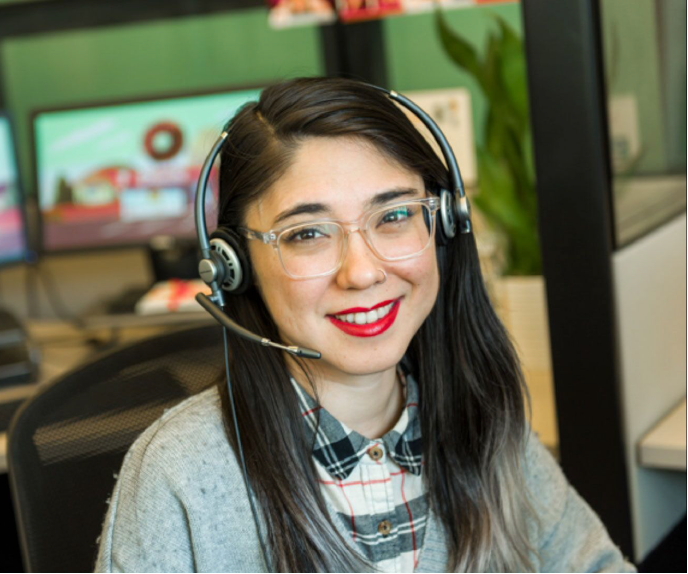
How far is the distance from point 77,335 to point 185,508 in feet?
4.68

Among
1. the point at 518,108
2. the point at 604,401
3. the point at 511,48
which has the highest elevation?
the point at 511,48

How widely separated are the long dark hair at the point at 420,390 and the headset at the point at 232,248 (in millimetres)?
19

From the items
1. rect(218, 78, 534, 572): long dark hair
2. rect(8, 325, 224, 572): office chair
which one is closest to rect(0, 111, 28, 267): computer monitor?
rect(8, 325, 224, 572): office chair

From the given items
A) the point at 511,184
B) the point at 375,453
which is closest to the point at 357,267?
the point at 375,453

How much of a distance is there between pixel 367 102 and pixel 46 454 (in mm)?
529

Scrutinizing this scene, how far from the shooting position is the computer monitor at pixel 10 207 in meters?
2.21

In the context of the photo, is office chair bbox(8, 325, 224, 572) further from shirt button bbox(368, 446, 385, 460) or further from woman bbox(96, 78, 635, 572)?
shirt button bbox(368, 446, 385, 460)

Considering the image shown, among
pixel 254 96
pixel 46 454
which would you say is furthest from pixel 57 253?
pixel 46 454

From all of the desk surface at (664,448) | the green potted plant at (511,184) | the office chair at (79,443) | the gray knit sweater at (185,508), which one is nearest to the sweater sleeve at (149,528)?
the gray knit sweater at (185,508)

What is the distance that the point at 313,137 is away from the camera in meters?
1.00

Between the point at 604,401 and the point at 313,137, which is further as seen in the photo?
the point at 604,401

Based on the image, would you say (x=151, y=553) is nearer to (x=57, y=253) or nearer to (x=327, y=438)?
(x=327, y=438)

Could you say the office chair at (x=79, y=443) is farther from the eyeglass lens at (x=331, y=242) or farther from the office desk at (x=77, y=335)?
the office desk at (x=77, y=335)

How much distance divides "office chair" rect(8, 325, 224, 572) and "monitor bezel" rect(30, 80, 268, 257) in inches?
44.9
